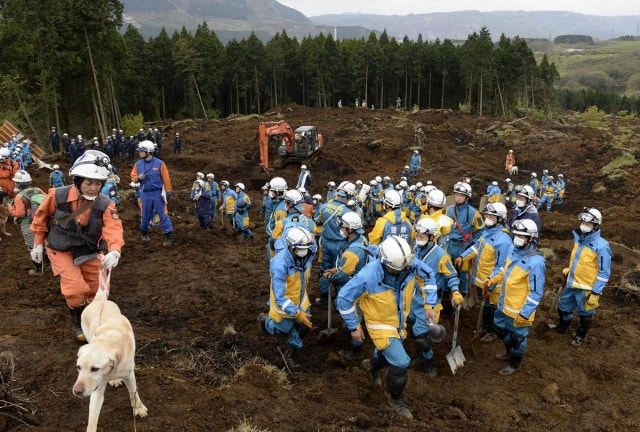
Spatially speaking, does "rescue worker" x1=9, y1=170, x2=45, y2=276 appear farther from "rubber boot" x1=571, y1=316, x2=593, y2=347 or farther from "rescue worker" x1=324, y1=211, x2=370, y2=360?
"rubber boot" x1=571, y1=316, x2=593, y2=347

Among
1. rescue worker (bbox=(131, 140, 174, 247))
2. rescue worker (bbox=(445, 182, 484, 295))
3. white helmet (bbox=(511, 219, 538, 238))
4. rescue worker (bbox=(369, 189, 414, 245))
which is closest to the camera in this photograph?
white helmet (bbox=(511, 219, 538, 238))

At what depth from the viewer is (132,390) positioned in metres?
4.24

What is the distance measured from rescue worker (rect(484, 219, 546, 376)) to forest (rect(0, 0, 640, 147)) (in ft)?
103

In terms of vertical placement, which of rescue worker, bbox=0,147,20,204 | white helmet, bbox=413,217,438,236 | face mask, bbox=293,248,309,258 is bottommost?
rescue worker, bbox=0,147,20,204

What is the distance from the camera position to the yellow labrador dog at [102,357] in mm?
3514

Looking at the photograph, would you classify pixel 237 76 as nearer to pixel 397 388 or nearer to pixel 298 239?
pixel 298 239

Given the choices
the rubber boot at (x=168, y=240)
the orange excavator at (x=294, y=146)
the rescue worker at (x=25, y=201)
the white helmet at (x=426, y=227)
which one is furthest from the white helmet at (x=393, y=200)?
the orange excavator at (x=294, y=146)

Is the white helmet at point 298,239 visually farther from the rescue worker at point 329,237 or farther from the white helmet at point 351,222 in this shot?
the rescue worker at point 329,237

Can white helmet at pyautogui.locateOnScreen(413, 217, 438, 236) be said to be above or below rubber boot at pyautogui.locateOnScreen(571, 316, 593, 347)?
above

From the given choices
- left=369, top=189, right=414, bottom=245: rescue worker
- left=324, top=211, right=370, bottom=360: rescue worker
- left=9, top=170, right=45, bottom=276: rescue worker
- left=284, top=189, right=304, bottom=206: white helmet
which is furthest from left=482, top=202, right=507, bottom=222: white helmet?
left=9, top=170, right=45, bottom=276: rescue worker

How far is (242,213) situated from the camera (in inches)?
533

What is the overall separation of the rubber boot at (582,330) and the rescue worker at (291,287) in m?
4.53

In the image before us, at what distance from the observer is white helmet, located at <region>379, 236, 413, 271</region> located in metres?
5.11

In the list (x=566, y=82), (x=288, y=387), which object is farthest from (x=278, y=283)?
(x=566, y=82)
